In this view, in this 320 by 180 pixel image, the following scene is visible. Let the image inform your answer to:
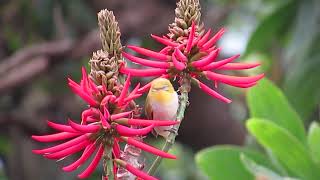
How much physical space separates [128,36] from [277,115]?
3.33 feet

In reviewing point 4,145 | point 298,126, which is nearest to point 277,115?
point 298,126

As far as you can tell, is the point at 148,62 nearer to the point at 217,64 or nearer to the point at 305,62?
the point at 217,64

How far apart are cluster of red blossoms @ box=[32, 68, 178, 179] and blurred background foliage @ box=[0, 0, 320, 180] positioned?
95cm

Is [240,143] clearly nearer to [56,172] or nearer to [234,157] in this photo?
[56,172]

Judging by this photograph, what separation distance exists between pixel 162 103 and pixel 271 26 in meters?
1.66

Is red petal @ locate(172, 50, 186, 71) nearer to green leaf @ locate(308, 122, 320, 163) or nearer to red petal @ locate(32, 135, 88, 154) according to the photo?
red petal @ locate(32, 135, 88, 154)

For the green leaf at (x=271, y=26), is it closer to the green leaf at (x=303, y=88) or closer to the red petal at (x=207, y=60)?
the green leaf at (x=303, y=88)

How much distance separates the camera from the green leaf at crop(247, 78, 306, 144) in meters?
1.73

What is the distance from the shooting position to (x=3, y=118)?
8.84 feet

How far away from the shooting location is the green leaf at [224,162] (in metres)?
1.65

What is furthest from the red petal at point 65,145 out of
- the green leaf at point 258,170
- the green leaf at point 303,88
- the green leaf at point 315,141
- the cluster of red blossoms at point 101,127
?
the green leaf at point 303,88

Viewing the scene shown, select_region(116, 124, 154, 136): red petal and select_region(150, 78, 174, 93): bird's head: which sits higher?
select_region(150, 78, 174, 93): bird's head

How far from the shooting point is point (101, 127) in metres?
0.80

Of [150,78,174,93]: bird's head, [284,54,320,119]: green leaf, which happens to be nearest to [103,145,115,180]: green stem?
[150,78,174,93]: bird's head
